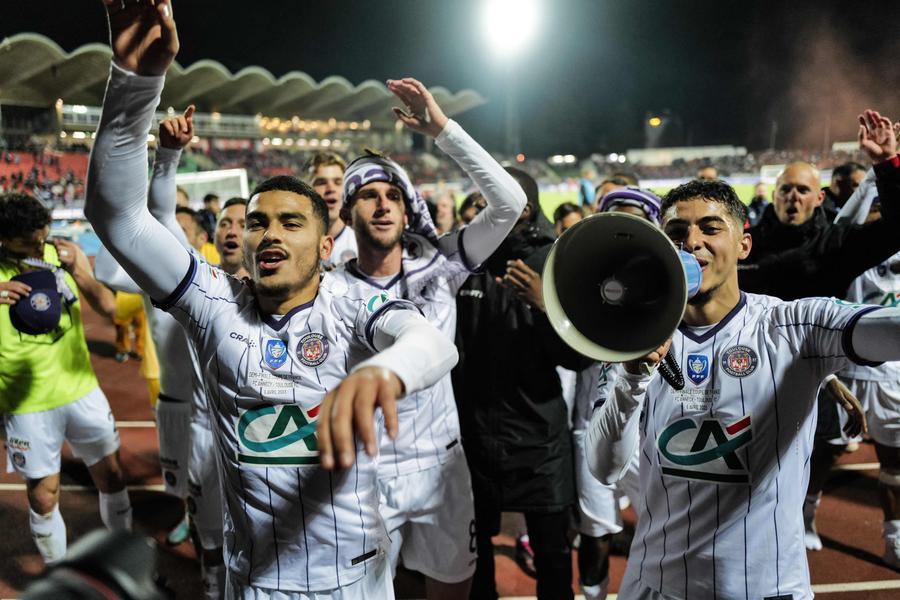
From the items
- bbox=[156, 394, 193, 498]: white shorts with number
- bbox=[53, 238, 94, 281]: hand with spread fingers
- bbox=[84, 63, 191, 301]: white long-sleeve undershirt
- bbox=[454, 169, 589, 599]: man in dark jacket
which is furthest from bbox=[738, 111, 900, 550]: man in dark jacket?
bbox=[53, 238, 94, 281]: hand with spread fingers

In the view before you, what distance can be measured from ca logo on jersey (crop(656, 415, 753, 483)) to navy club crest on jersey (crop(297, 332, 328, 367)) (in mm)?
1196

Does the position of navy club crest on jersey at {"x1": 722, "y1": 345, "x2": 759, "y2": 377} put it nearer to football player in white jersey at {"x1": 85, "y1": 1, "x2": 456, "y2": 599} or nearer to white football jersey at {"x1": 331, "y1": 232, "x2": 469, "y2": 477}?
football player in white jersey at {"x1": 85, "y1": 1, "x2": 456, "y2": 599}

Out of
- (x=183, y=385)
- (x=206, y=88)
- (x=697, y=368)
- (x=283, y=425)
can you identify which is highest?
(x=206, y=88)

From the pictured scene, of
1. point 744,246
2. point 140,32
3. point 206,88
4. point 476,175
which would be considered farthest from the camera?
point 206,88

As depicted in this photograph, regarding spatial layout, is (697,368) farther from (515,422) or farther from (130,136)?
(130,136)

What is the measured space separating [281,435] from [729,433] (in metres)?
1.47

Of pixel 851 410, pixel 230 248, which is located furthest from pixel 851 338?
pixel 230 248

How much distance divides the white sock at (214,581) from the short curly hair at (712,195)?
10.1 feet

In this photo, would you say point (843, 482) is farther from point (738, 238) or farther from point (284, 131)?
point (284, 131)

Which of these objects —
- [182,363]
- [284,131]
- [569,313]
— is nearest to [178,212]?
[182,363]

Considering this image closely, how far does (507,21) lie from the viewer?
25.2 meters

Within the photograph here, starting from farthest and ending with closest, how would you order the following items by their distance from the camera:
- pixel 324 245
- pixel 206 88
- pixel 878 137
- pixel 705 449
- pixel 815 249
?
pixel 206 88, pixel 815 249, pixel 878 137, pixel 324 245, pixel 705 449

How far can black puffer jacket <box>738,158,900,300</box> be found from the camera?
3.46 meters

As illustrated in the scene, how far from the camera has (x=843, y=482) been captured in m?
5.14
